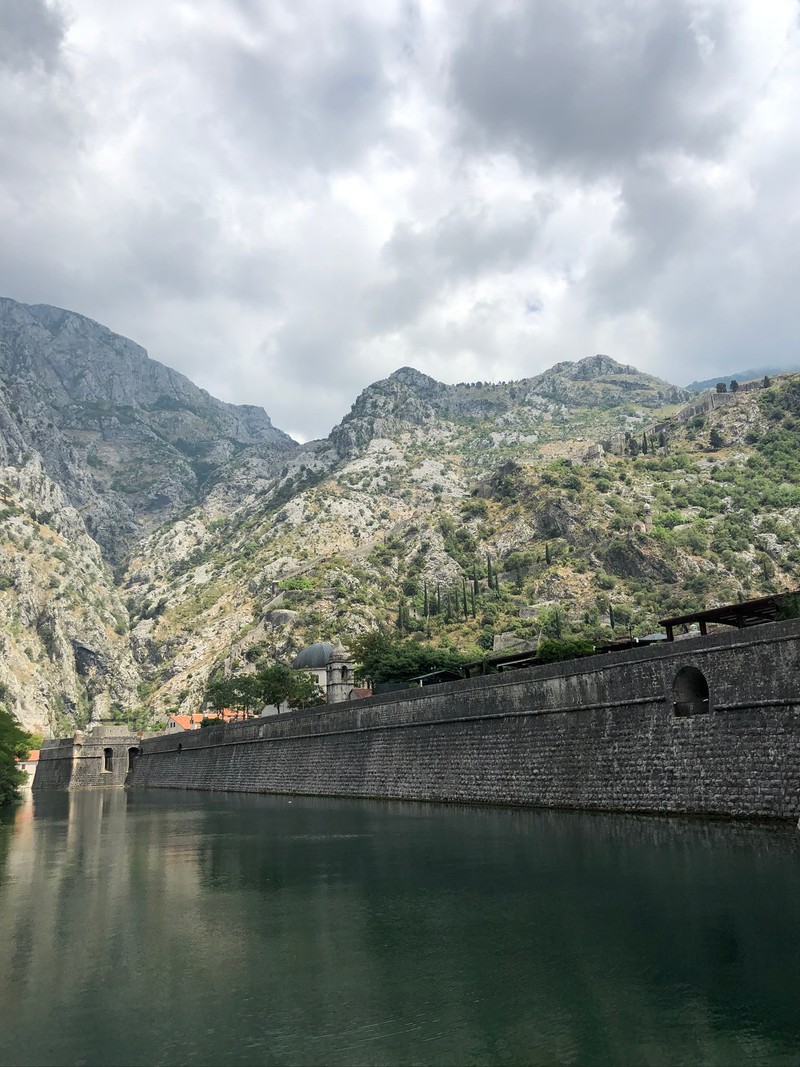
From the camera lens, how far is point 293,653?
108688mm

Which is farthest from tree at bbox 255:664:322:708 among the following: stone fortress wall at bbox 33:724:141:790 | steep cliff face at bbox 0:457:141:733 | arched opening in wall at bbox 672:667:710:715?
steep cliff face at bbox 0:457:141:733

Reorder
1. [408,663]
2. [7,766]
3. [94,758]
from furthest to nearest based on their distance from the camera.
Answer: [94,758]
[408,663]
[7,766]

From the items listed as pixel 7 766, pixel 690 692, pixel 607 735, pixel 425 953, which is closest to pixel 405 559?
→ pixel 7 766

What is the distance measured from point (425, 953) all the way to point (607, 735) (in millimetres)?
16494

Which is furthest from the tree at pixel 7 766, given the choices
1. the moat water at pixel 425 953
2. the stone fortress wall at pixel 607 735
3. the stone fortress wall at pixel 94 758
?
the moat water at pixel 425 953

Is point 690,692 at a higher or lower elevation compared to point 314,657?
lower

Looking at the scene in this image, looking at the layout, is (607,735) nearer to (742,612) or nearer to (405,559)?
(742,612)

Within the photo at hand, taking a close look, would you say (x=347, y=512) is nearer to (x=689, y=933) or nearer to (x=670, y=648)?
(x=670, y=648)

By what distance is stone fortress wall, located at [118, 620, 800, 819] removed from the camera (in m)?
22.0

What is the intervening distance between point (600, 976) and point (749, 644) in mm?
15006

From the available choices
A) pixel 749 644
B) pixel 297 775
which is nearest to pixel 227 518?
pixel 297 775

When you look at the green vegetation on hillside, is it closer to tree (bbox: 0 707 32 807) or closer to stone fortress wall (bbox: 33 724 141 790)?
tree (bbox: 0 707 32 807)

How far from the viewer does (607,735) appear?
27203 mm

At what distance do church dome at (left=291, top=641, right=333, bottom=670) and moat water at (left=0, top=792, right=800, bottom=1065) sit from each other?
6284cm
